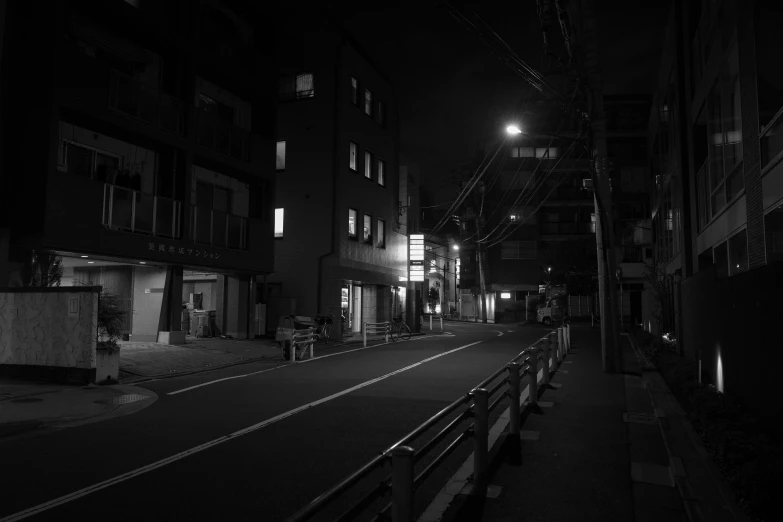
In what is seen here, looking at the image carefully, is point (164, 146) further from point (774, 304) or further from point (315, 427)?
point (774, 304)

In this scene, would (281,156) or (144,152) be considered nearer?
(144,152)

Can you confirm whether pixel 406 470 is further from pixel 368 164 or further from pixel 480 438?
pixel 368 164

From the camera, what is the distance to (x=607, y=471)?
21.5 feet

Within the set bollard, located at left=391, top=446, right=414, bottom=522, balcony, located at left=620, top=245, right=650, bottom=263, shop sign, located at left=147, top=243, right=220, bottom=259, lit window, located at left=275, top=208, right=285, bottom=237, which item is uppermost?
balcony, located at left=620, top=245, right=650, bottom=263

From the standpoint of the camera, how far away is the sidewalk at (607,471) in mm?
5246

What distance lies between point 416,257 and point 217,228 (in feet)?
49.8

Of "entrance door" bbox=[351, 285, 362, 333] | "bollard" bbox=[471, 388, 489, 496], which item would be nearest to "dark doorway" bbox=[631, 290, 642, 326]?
"entrance door" bbox=[351, 285, 362, 333]

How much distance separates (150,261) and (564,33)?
1338cm

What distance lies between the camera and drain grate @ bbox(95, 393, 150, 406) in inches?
413

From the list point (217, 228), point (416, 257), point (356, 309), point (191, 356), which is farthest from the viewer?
point (416, 257)

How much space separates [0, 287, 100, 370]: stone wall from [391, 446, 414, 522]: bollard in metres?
11.2

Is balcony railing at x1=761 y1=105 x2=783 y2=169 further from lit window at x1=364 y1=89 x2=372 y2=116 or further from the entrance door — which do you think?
lit window at x1=364 y1=89 x2=372 y2=116

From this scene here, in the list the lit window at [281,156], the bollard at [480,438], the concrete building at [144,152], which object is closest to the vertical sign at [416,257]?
the lit window at [281,156]

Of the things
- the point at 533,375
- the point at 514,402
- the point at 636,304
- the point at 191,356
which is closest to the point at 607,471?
the point at 514,402
